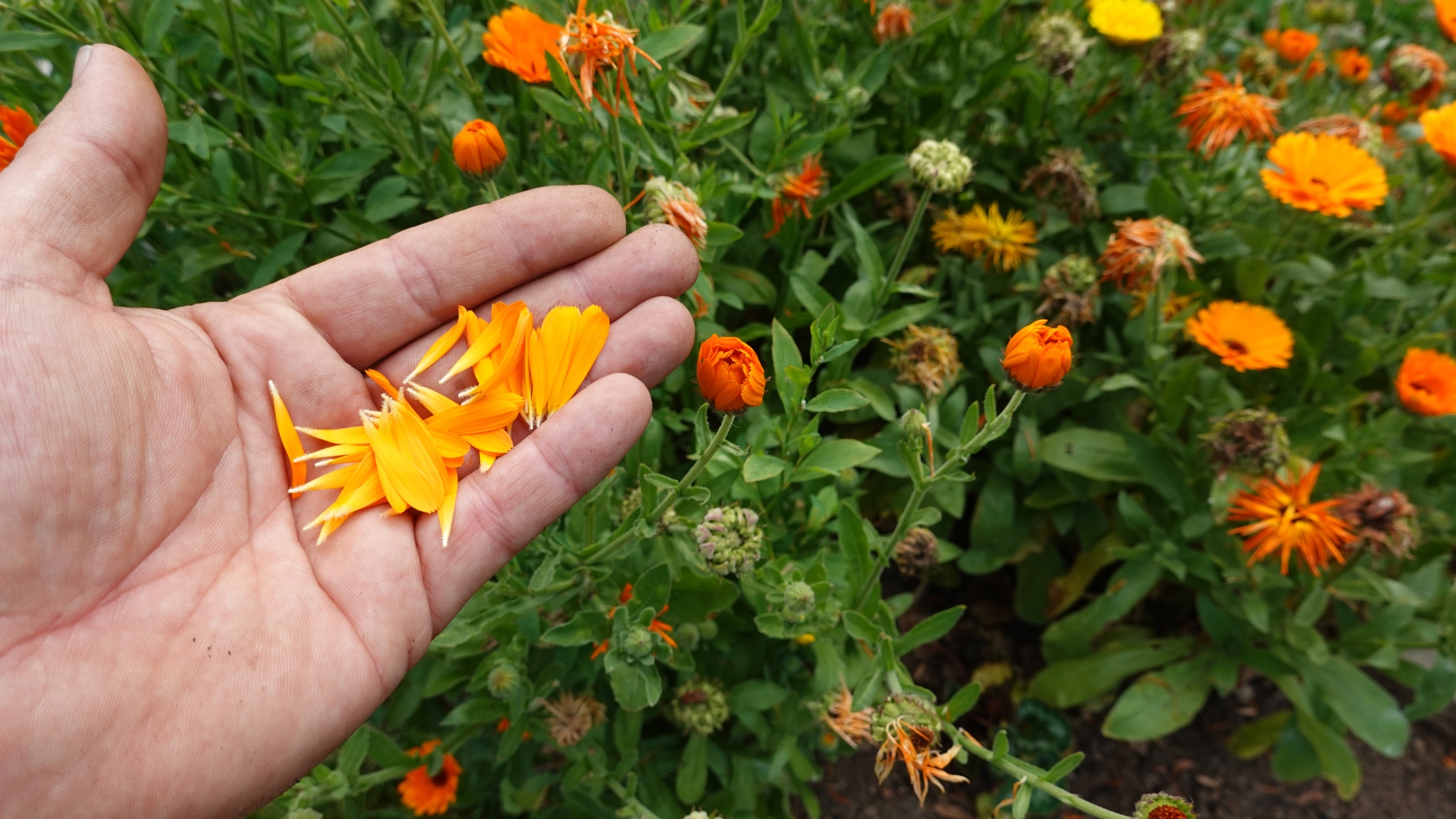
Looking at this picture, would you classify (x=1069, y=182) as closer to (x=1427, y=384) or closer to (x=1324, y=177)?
(x=1324, y=177)

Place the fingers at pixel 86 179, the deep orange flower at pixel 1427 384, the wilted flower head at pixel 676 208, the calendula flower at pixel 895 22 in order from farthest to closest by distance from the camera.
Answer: the calendula flower at pixel 895 22 → the deep orange flower at pixel 1427 384 → the wilted flower head at pixel 676 208 → the fingers at pixel 86 179

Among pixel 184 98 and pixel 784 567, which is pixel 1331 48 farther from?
pixel 184 98

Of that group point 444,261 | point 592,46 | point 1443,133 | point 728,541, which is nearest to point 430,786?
point 728,541

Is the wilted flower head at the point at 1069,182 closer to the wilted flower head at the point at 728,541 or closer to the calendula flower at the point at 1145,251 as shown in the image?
the calendula flower at the point at 1145,251

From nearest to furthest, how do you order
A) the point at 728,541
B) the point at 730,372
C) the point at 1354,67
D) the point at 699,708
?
the point at 730,372 → the point at 728,541 → the point at 699,708 → the point at 1354,67

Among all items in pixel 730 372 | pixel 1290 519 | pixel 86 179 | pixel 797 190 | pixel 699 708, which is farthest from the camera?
pixel 797 190

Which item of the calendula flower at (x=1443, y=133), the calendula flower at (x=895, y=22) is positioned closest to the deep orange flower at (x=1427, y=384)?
the calendula flower at (x=1443, y=133)

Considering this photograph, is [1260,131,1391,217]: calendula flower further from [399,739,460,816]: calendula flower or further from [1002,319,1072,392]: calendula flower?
[399,739,460,816]: calendula flower
